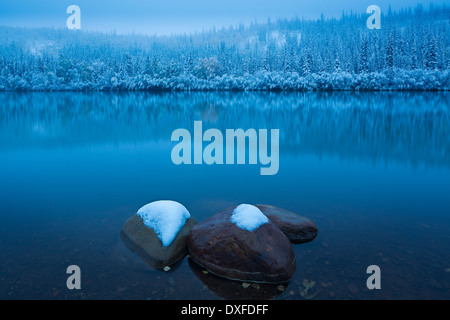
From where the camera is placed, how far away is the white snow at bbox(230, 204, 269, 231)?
7.28 meters

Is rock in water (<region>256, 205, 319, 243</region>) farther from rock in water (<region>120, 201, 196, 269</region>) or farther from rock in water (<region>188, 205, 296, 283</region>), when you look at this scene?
rock in water (<region>120, 201, 196, 269</region>)

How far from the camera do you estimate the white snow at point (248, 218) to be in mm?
7281

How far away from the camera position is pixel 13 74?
11712 centimetres

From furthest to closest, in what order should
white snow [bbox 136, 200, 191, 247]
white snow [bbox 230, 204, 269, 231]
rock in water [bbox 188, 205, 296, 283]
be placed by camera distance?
1. white snow [bbox 136, 200, 191, 247]
2. white snow [bbox 230, 204, 269, 231]
3. rock in water [bbox 188, 205, 296, 283]

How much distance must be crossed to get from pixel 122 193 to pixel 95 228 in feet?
11.7

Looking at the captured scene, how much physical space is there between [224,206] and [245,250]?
441 cm

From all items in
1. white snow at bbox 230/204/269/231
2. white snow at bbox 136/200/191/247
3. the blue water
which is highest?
white snow at bbox 230/204/269/231

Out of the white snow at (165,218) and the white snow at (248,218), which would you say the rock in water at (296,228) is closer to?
the white snow at (248,218)

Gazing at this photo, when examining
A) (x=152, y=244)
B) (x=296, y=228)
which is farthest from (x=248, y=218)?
(x=152, y=244)

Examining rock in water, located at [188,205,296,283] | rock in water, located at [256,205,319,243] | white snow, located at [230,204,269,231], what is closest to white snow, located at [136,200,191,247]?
rock in water, located at [188,205,296,283]

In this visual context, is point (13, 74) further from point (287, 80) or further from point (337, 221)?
point (337, 221)

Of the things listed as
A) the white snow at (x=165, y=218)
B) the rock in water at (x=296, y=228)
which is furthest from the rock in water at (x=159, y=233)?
the rock in water at (x=296, y=228)

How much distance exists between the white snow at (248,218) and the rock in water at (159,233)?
4.15 ft
